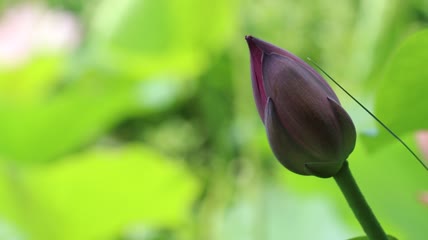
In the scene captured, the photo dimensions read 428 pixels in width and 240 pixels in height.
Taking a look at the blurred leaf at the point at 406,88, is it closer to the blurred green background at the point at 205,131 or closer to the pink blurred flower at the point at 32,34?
the blurred green background at the point at 205,131

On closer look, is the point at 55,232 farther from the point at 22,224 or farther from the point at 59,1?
the point at 59,1

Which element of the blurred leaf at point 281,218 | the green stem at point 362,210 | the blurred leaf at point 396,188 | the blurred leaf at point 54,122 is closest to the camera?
the green stem at point 362,210

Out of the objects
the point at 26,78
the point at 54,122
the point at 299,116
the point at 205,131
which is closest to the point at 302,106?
the point at 299,116

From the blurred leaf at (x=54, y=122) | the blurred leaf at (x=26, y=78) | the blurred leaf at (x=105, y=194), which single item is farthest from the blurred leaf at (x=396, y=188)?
the blurred leaf at (x=26, y=78)

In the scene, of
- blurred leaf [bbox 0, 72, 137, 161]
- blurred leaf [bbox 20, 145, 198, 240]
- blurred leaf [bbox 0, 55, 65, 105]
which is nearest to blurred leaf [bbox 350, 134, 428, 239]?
blurred leaf [bbox 20, 145, 198, 240]

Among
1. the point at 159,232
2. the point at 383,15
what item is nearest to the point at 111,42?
the point at 159,232

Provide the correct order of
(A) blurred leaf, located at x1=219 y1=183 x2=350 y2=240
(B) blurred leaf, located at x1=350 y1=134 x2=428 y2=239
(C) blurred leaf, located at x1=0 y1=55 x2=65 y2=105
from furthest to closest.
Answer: (C) blurred leaf, located at x1=0 y1=55 x2=65 y2=105, (A) blurred leaf, located at x1=219 y1=183 x2=350 y2=240, (B) blurred leaf, located at x1=350 y1=134 x2=428 y2=239

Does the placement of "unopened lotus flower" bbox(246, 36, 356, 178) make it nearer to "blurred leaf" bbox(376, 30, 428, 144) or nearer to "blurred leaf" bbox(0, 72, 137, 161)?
"blurred leaf" bbox(376, 30, 428, 144)
